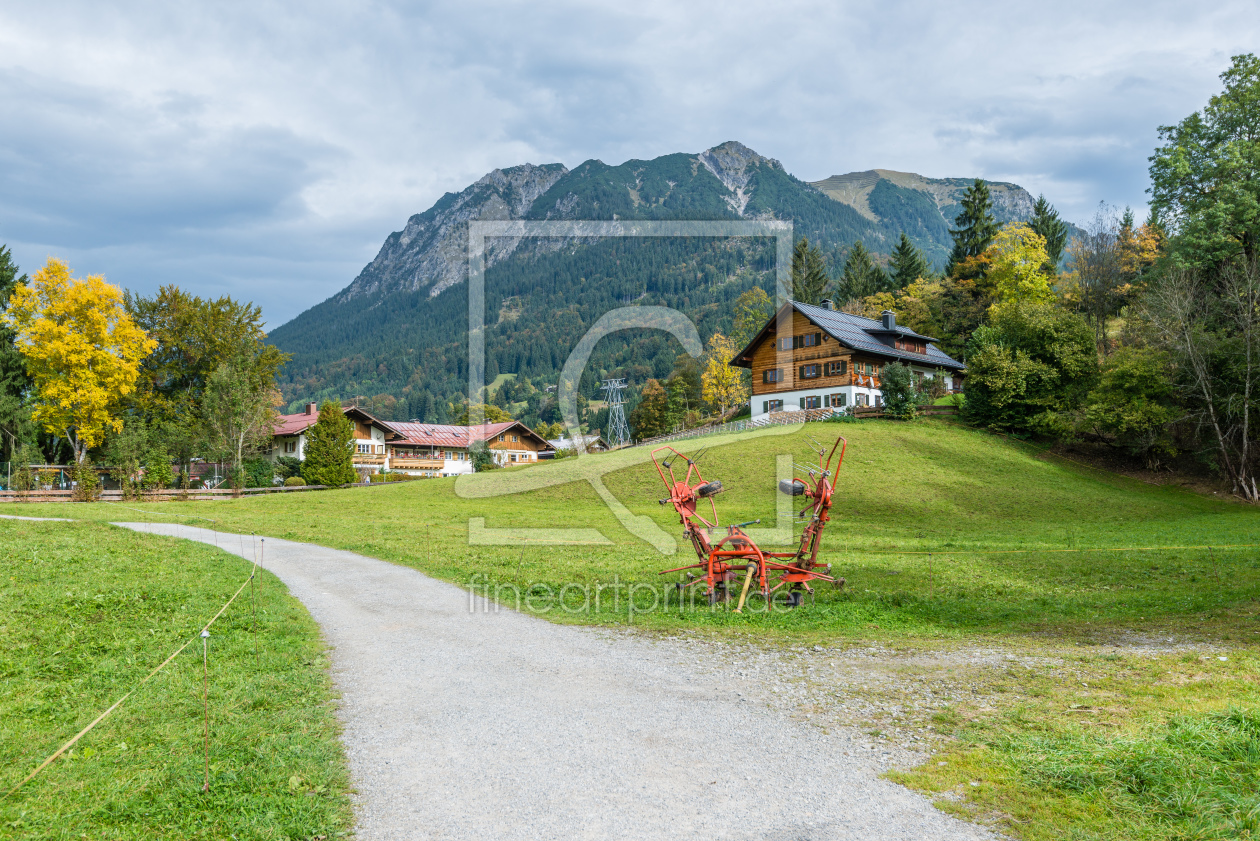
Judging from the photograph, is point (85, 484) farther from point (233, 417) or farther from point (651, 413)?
point (651, 413)

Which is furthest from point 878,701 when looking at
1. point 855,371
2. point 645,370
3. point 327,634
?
point 645,370

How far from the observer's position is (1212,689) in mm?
7738

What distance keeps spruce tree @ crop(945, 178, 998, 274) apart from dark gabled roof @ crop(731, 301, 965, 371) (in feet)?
Answer: 69.4

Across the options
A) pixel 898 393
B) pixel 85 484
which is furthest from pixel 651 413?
pixel 85 484

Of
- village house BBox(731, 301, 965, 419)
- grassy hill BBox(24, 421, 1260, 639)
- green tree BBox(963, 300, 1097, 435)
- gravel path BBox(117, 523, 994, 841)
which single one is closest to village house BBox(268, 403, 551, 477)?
grassy hill BBox(24, 421, 1260, 639)

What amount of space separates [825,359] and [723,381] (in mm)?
18451

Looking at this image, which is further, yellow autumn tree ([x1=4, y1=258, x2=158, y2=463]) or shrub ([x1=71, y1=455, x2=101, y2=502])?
yellow autumn tree ([x1=4, y1=258, x2=158, y2=463])

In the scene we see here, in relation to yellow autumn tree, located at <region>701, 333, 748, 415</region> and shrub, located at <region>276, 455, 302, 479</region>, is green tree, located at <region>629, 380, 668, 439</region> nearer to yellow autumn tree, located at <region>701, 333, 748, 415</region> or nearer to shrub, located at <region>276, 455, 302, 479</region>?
yellow autumn tree, located at <region>701, 333, 748, 415</region>

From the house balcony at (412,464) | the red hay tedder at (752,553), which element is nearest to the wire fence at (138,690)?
the red hay tedder at (752,553)

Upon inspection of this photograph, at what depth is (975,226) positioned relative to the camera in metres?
86.5

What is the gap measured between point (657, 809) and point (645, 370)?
128815 millimetres

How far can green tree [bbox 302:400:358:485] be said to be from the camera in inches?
2255

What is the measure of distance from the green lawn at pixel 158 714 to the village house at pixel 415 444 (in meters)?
65.3

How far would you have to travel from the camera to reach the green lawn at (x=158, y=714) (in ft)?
16.6
